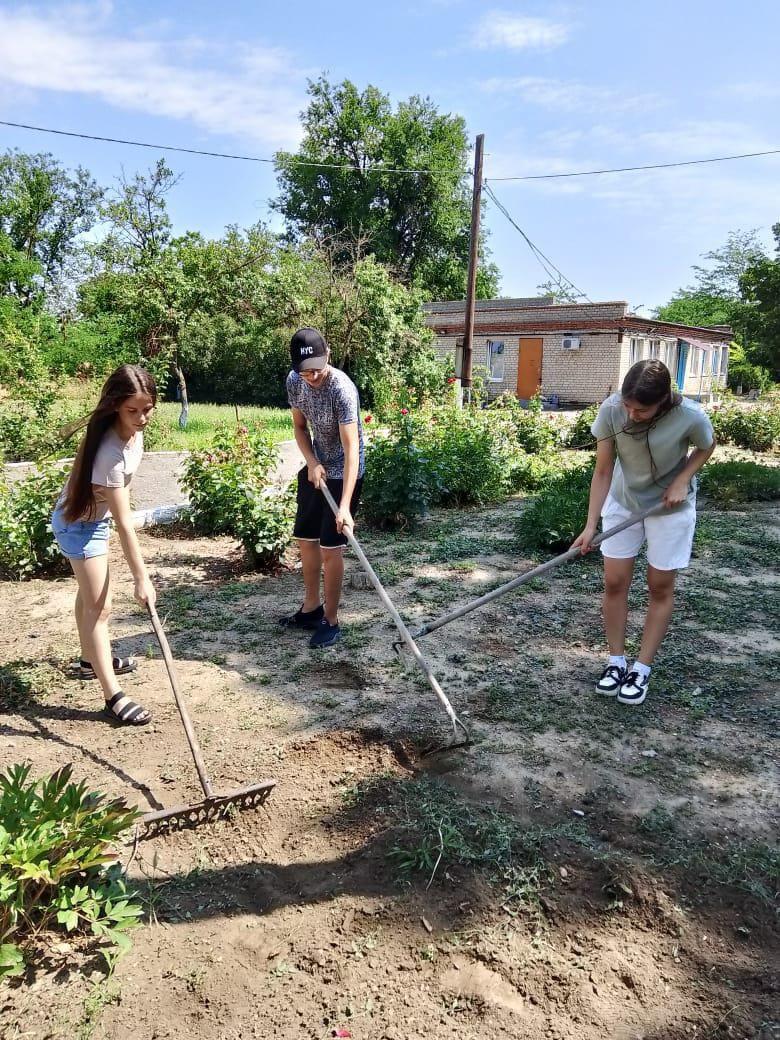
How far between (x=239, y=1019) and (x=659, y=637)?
2411 millimetres

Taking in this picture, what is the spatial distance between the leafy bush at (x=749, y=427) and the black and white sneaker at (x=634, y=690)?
37.5 feet

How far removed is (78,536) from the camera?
309 centimetres

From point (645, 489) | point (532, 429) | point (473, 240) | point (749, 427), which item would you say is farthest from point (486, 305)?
point (645, 489)

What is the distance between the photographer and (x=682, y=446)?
10.3 ft

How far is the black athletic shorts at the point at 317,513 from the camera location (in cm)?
395

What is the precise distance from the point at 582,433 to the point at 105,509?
10.2 metres

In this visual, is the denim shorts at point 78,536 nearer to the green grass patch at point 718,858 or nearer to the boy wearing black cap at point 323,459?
the boy wearing black cap at point 323,459

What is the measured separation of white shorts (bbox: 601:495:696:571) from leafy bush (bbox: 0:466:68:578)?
3944 millimetres

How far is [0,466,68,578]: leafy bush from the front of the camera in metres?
5.10

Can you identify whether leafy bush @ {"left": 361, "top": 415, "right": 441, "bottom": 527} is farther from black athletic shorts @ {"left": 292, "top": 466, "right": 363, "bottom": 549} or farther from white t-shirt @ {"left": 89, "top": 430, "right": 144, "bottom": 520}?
white t-shirt @ {"left": 89, "top": 430, "right": 144, "bottom": 520}

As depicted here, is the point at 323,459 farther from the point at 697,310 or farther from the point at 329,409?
the point at 697,310

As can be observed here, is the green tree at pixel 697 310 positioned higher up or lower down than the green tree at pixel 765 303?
higher up

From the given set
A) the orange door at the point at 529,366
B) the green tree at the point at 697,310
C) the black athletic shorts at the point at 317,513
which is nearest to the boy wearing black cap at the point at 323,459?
the black athletic shorts at the point at 317,513

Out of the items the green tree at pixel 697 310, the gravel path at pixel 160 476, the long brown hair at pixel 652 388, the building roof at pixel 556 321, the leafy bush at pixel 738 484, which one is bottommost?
the gravel path at pixel 160 476
